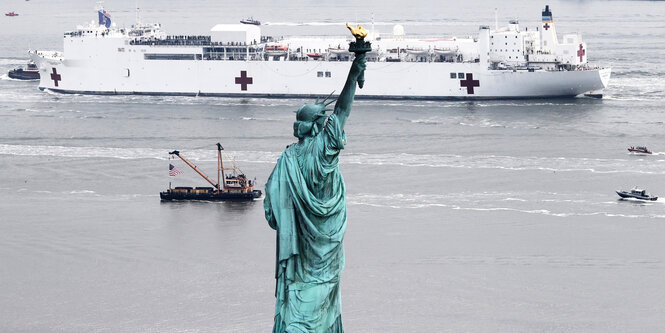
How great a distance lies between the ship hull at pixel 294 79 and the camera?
49.8 meters

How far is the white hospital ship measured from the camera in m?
50.7

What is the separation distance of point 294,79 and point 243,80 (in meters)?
2.25

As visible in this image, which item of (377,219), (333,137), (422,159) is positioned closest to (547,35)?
(422,159)

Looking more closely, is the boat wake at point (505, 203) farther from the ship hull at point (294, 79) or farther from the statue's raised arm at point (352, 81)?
the ship hull at point (294, 79)

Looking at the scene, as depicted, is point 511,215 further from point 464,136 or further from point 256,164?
point 464,136

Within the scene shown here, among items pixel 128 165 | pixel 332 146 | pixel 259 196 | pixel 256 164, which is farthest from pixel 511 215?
pixel 332 146

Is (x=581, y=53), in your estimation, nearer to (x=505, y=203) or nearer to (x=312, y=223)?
(x=505, y=203)

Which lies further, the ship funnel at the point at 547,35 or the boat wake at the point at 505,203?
the ship funnel at the point at 547,35

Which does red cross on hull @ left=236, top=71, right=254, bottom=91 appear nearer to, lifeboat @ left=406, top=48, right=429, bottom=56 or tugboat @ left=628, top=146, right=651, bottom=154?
lifeboat @ left=406, top=48, right=429, bottom=56

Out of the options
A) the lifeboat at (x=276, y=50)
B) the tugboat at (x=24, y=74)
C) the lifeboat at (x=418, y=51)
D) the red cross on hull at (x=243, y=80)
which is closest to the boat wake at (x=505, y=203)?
the lifeboat at (x=418, y=51)

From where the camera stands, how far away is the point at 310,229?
8117mm

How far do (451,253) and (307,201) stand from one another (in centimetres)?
1511

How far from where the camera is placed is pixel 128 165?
33062mm

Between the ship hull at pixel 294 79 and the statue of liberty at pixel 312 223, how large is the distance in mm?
41116
